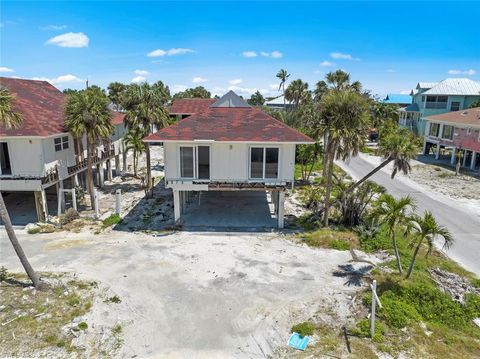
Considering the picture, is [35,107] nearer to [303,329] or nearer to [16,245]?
[16,245]

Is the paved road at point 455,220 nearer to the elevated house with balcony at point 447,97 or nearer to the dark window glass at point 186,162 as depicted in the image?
the dark window glass at point 186,162

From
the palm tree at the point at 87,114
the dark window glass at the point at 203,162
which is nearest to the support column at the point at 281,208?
the dark window glass at the point at 203,162

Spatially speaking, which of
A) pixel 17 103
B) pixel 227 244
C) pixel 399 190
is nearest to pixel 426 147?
pixel 399 190

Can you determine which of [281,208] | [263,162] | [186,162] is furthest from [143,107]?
[281,208]

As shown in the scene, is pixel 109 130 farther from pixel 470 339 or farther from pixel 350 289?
pixel 470 339

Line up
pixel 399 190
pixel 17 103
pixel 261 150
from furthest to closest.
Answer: pixel 399 190 < pixel 17 103 < pixel 261 150

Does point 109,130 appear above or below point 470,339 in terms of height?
above

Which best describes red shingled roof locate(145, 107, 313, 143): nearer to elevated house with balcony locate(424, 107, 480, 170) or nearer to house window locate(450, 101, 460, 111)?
elevated house with balcony locate(424, 107, 480, 170)
